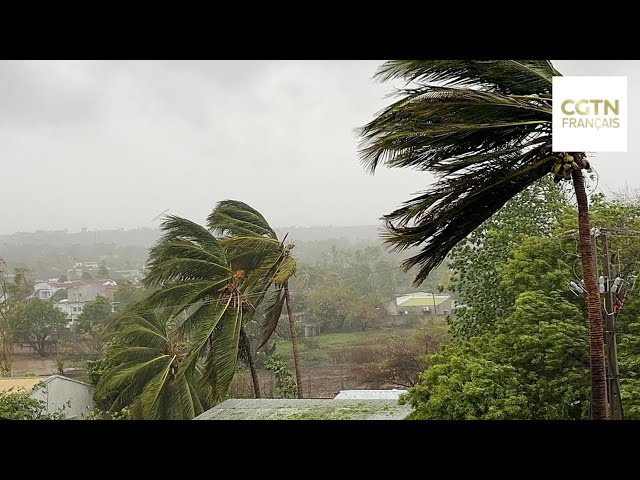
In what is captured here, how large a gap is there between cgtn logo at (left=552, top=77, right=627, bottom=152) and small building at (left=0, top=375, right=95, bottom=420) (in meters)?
4.01

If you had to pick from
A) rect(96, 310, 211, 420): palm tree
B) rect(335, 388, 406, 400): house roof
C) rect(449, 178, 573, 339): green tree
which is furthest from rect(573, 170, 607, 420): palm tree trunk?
rect(96, 310, 211, 420): palm tree

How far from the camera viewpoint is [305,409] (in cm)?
549

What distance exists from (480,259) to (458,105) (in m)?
1.36

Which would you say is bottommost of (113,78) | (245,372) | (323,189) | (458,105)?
(245,372)

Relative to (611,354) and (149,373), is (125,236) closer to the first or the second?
(149,373)

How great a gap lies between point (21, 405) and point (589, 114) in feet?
15.8

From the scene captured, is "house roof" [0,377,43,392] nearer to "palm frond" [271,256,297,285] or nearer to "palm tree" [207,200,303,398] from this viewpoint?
"palm tree" [207,200,303,398]

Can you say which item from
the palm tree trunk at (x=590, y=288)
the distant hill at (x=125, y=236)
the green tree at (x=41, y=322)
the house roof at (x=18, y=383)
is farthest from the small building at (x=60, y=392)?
the palm tree trunk at (x=590, y=288)

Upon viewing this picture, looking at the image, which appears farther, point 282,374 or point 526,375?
point 282,374

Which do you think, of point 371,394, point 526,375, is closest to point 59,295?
point 371,394

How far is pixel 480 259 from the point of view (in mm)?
5156

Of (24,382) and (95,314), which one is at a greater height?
(95,314)
